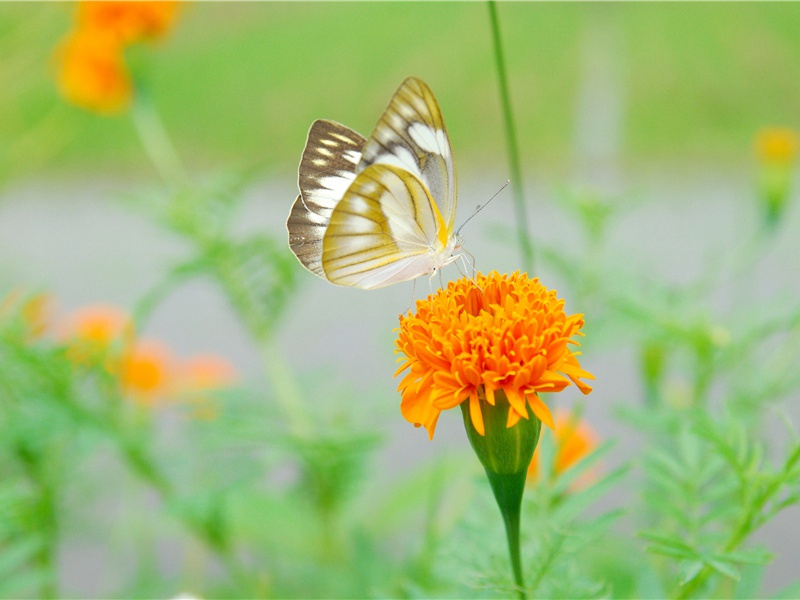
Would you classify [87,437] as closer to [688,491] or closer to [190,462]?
[190,462]

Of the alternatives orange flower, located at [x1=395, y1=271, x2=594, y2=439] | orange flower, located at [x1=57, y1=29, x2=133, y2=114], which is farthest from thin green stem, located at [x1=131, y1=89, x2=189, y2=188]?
orange flower, located at [x1=395, y1=271, x2=594, y2=439]

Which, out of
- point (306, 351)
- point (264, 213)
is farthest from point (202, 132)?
point (306, 351)

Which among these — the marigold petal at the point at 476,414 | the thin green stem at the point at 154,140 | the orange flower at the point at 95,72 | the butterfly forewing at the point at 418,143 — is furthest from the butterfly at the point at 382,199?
the orange flower at the point at 95,72

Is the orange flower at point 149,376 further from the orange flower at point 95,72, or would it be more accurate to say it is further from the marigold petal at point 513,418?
the marigold petal at point 513,418

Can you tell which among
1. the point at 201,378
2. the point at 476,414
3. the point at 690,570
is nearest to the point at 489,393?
the point at 476,414

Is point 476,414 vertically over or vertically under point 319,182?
under

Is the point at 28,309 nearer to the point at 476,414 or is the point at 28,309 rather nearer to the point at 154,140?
the point at 154,140
